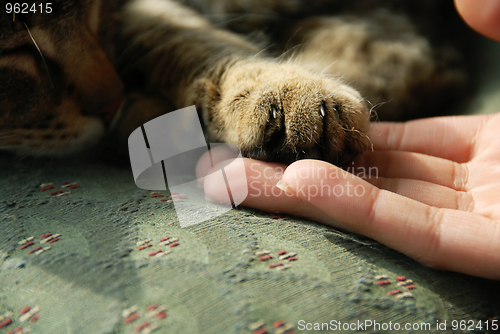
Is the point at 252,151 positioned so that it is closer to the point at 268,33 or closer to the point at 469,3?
the point at 469,3

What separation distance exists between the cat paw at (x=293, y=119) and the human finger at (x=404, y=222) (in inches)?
2.5

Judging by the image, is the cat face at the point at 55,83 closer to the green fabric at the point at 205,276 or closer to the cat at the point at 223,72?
the cat at the point at 223,72

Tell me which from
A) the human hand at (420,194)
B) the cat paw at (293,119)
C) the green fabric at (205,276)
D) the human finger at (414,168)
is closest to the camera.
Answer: the green fabric at (205,276)

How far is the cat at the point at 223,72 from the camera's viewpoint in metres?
0.60

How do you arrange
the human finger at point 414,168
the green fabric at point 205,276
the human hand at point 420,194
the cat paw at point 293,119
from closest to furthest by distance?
the green fabric at point 205,276, the human hand at point 420,194, the cat paw at point 293,119, the human finger at point 414,168

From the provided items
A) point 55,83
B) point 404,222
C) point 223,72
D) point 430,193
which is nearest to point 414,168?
point 430,193

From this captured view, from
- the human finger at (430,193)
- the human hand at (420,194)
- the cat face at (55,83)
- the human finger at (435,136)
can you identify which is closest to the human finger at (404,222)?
the human hand at (420,194)

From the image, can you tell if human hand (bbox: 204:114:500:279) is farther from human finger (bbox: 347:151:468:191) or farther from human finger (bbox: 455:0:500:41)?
human finger (bbox: 455:0:500:41)

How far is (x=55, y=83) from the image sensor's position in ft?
2.18

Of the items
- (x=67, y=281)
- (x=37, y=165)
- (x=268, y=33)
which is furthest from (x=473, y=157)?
(x=37, y=165)

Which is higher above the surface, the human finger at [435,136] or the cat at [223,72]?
the cat at [223,72]

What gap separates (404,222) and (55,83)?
0.65 m

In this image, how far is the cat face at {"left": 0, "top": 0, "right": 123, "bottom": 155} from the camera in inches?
24.4

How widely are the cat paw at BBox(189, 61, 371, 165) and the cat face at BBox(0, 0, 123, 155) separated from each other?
0.85ft
